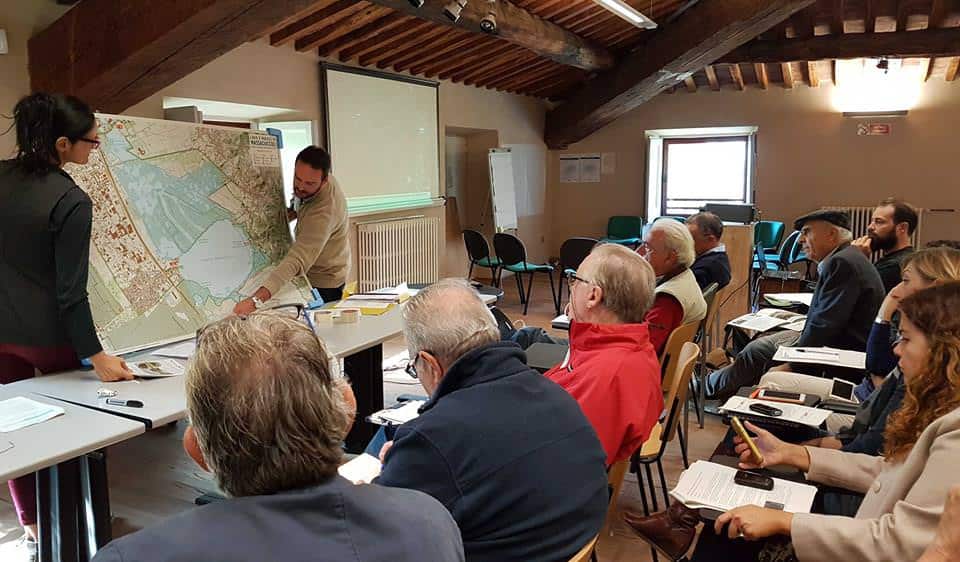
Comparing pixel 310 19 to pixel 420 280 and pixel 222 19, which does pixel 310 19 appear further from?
pixel 420 280

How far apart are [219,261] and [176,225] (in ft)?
0.84

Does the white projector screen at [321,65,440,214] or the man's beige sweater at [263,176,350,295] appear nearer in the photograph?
the man's beige sweater at [263,176,350,295]

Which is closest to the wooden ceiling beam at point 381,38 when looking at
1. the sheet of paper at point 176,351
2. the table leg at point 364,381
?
the table leg at point 364,381

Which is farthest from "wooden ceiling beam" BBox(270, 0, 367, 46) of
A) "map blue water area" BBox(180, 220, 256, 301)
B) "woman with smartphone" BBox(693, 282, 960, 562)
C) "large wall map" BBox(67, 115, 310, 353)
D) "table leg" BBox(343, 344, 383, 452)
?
"woman with smartphone" BBox(693, 282, 960, 562)

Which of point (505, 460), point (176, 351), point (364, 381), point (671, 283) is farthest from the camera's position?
point (364, 381)


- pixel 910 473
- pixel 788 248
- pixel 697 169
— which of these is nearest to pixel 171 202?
pixel 910 473

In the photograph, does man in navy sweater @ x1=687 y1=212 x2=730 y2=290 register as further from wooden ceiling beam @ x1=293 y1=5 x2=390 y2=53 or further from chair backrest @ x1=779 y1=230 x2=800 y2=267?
chair backrest @ x1=779 y1=230 x2=800 y2=267

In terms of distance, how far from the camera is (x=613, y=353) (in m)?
1.78

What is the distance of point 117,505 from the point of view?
9.56 feet

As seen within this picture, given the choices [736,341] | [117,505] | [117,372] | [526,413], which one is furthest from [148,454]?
[736,341]

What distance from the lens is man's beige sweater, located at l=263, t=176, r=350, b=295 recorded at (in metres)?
3.16

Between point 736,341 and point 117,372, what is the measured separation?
3.62 meters

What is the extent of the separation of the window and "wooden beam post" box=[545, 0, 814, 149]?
1022 millimetres

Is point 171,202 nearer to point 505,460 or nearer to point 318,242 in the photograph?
point 318,242
